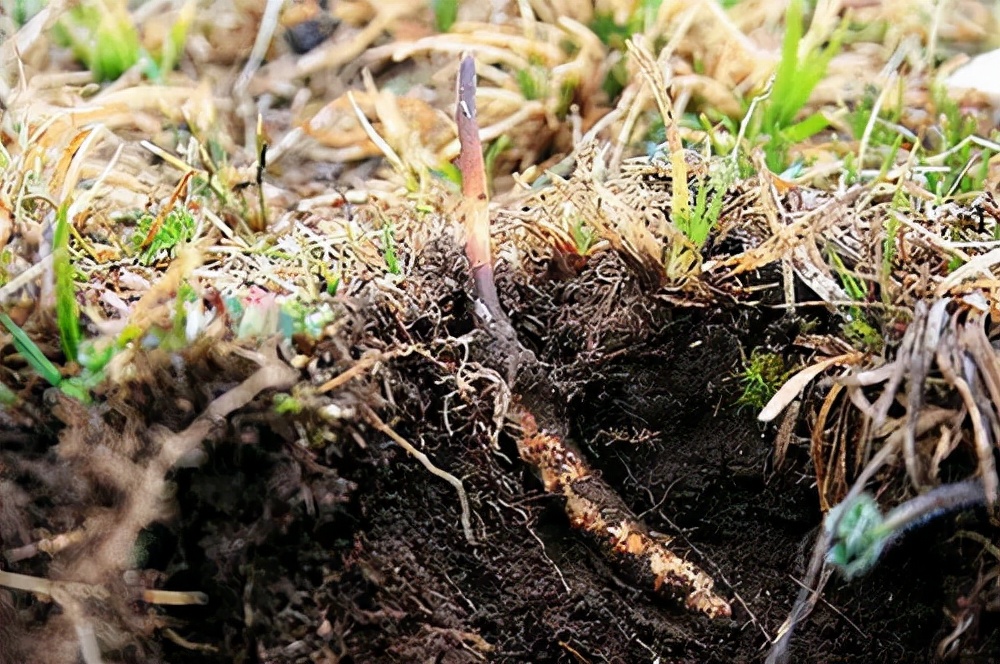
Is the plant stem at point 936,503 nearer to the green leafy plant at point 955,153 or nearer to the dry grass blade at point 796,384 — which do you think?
the dry grass blade at point 796,384

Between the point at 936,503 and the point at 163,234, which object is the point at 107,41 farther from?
the point at 936,503

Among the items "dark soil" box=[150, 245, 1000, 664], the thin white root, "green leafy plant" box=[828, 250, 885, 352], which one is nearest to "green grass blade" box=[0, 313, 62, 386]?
"dark soil" box=[150, 245, 1000, 664]

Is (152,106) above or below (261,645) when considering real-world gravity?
above

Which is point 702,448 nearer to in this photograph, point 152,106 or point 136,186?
point 136,186

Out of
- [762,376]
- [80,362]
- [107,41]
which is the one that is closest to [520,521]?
[762,376]

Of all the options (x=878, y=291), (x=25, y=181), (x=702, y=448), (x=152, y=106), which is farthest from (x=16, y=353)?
(x=878, y=291)

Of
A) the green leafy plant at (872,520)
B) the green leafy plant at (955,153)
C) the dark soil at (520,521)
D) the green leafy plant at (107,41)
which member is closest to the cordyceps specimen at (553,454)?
the dark soil at (520,521)
